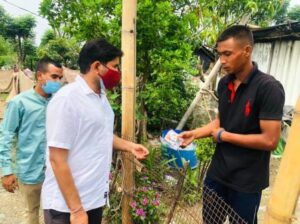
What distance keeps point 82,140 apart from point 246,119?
1.10m

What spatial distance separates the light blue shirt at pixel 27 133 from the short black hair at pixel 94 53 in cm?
100

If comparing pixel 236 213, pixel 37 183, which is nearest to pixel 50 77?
pixel 37 183

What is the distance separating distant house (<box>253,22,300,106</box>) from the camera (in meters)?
6.55

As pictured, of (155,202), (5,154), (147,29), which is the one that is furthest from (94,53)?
(147,29)

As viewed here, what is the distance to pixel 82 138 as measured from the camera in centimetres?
183

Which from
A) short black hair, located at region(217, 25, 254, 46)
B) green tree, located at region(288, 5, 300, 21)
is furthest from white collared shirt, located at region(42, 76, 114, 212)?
green tree, located at region(288, 5, 300, 21)

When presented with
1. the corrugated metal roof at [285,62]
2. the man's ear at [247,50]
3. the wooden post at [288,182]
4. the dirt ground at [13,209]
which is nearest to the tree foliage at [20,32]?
the corrugated metal roof at [285,62]

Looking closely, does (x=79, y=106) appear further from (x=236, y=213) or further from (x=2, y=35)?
(x=2, y=35)

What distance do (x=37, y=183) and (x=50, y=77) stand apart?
0.97 m

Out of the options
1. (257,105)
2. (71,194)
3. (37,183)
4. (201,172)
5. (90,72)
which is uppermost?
(90,72)

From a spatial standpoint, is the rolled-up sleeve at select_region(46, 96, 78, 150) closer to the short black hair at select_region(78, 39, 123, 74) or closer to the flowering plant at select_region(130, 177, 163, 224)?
the short black hair at select_region(78, 39, 123, 74)

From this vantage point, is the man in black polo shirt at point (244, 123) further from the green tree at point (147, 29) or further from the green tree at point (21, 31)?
the green tree at point (21, 31)

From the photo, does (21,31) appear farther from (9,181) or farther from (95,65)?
(95,65)

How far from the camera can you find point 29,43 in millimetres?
25406
